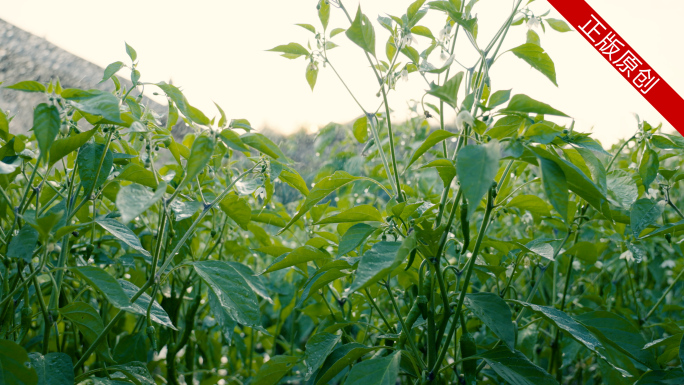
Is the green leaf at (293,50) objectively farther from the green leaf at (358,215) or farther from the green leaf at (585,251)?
the green leaf at (585,251)

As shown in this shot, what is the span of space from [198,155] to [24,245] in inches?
10.8

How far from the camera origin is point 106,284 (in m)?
0.62

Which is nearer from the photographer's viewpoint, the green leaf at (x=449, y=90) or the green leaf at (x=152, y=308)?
the green leaf at (x=449, y=90)

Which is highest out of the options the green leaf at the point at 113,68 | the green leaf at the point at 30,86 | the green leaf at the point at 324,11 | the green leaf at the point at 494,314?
the green leaf at the point at 324,11

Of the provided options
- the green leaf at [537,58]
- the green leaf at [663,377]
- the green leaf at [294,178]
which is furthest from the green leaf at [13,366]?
the green leaf at [663,377]

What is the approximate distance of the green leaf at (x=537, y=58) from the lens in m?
0.70

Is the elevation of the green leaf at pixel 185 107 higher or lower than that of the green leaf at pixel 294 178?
higher

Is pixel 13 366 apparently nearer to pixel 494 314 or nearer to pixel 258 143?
pixel 258 143

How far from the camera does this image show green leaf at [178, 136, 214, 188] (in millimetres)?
576

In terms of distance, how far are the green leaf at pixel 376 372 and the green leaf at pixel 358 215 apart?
0.21 m

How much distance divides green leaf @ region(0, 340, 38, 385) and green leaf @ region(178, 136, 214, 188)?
0.96 ft

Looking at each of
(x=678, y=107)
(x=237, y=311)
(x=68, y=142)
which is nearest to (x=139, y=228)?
(x=68, y=142)

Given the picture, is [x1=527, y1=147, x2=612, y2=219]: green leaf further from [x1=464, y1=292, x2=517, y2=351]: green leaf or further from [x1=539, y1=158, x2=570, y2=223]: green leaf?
[x1=464, y1=292, x2=517, y2=351]: green leaf

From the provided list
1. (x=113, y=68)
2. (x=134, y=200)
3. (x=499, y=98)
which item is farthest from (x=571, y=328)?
(x=113, y=68)
